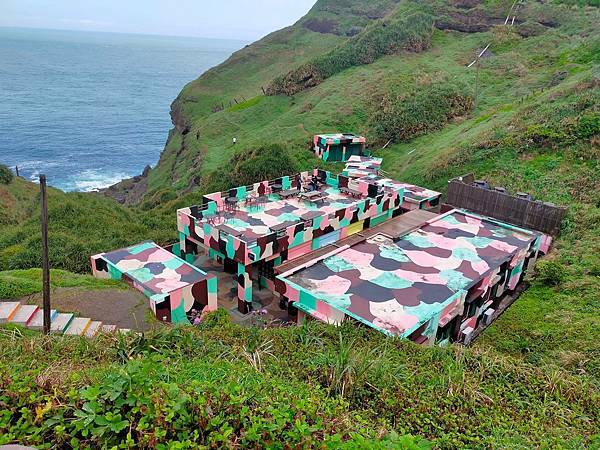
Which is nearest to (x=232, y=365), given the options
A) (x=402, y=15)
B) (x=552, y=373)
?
(x=552, y=373)

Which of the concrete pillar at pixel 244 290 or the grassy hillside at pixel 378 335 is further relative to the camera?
the concrete pillar at pixel 244 290

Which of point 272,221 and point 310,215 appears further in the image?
point 310,215

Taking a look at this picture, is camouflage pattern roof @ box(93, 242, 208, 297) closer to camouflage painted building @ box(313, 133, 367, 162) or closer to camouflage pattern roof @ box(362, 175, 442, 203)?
camouflage pattern roof @ box(362, 175, 442, 203)

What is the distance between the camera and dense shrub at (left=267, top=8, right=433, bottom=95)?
66.3 m

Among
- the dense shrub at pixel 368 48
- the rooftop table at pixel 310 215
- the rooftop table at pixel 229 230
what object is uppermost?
the dense shrub at pixel 368 48

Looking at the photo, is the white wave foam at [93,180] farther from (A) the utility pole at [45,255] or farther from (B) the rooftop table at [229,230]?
(A) the utility pole at [45,255]

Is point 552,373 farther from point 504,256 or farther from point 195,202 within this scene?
point 195,202

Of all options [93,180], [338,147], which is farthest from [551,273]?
[93,180]

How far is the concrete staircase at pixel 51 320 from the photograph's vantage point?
46.3 feet

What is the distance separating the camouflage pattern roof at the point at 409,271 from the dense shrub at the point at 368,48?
50.1 meters

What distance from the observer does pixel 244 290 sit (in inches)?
827

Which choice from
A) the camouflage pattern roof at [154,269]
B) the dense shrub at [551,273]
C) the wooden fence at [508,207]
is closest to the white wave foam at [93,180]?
the camouflage pattern roof at [154,269]

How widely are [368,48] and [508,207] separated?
50204mm

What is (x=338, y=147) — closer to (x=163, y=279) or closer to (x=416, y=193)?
(x=416, y=193)
